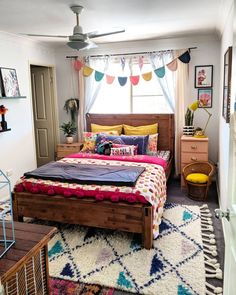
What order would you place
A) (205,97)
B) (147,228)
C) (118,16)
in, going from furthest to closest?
(205,97) < (118,16) < (147,228)

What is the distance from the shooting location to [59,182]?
3145mm

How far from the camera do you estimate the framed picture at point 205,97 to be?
464 centimetres

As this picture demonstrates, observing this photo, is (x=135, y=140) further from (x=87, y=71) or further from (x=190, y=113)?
(x=87, y=71)

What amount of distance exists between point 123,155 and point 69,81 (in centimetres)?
212

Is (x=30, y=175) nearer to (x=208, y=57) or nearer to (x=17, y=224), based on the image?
(x=17, y=224)

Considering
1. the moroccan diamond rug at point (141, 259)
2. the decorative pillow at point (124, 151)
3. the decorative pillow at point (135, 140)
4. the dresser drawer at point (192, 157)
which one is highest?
the decorative pillow at point (135, 140)

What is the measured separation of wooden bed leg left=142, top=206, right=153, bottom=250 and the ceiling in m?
2.02

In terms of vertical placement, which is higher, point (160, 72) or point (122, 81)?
point (160, 72)

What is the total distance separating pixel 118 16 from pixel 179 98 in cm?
195

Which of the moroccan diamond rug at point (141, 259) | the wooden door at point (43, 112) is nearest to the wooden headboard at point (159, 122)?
the wooden door at point (43, 112)

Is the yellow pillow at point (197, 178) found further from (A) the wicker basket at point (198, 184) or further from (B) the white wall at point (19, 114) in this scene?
(B) the white wall at point (19, 114)

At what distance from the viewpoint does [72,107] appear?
208 inches

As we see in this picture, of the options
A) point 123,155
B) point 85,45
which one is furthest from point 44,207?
point 85,45

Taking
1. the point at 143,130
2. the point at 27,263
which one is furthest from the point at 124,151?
the point at 27,263
